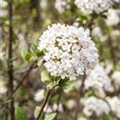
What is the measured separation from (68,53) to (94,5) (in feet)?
3.41

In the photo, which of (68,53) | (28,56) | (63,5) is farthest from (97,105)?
(68,53)

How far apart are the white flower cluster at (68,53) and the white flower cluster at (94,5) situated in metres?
0.91

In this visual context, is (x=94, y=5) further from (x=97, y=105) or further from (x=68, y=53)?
(x=97, y=105)

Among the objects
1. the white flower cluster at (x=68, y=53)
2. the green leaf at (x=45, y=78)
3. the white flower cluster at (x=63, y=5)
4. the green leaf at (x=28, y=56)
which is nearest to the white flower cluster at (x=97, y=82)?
the white flower cluster at (x=63, y=5)

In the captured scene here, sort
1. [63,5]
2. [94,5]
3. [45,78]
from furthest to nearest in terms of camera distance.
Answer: [63,5] < [94,5] < [45,78]

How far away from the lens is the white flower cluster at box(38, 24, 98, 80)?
1.86 meters

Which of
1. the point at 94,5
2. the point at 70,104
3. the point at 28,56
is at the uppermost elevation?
the point at 94,5

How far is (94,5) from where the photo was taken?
283cm

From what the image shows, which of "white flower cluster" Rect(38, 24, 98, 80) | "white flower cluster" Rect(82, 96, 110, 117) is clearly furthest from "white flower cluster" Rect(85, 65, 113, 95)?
"white flower cluster" Rect(38, 24, 98, 80)

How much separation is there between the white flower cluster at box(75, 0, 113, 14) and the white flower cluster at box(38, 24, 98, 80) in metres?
0.91

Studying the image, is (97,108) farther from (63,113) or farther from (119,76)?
(63,113)

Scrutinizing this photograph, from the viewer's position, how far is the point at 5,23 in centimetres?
345

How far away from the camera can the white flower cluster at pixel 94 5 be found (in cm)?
282

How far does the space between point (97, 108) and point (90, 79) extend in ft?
1.64
